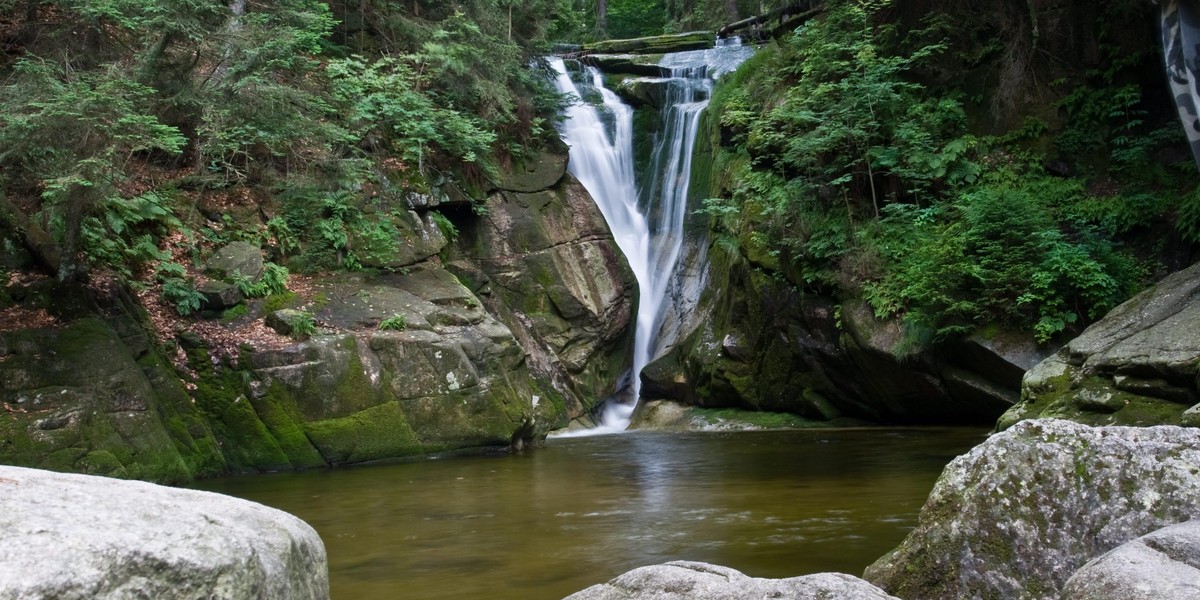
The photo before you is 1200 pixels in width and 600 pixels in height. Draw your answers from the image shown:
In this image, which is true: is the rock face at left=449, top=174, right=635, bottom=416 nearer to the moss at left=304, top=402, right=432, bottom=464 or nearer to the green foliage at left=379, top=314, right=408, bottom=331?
the green foliage at left=379, top=314, right=408, bottom=331

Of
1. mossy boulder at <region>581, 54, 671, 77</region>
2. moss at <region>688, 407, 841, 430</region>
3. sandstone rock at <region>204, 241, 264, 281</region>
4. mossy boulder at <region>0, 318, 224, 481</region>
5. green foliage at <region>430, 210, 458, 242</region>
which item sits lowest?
moss at <region>688, 407, 841, 430</region>

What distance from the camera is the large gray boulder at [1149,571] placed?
2684 mm

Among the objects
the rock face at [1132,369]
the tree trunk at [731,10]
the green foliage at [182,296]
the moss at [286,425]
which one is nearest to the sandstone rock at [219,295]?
the green foliage at [182,296]

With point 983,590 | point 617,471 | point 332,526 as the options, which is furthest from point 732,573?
point 617,471

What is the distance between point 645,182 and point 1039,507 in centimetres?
1647

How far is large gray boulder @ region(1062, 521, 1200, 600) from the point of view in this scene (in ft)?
8.80

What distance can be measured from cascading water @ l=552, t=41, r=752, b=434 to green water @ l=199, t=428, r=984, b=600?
580 cm

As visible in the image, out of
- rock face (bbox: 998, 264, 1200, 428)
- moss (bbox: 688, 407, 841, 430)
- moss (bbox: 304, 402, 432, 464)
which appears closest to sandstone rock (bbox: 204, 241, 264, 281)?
moss (bbox: 304, 402, 432, 464)

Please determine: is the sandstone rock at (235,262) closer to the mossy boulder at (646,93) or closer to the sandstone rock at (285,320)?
the sandstone rock at (285,320)

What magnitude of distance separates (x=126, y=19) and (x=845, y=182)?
1095 centimetres

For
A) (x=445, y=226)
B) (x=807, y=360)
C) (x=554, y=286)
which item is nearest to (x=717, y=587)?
(x=807, y=360)

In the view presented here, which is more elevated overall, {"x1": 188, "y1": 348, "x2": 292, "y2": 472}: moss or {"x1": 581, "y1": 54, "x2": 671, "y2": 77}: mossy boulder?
{"x1": 581, "y1": 54, "x2": 671, "y2": 77}: mossy boulder

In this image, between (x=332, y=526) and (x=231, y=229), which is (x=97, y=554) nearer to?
(x=332, y=526)

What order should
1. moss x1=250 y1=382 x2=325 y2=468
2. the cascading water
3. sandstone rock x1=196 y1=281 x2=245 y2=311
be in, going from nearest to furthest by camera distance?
moss x1=250 y1=382 x2=325 y2=468 < sandstone rock x1=196 y1=281 x2=245 y2=311 < the cascading water
